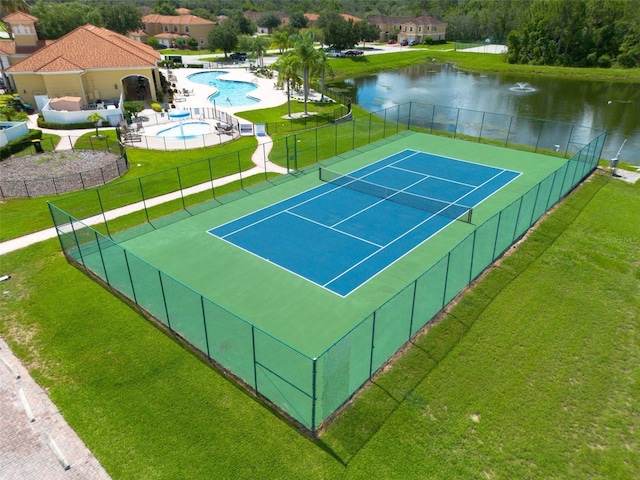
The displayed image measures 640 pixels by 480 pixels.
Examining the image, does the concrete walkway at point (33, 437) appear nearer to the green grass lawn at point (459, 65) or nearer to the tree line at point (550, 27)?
the green grass lawn at point (459, 65)

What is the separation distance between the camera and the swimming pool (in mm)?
50906

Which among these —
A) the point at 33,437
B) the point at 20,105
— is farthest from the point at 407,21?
the point at 33,437

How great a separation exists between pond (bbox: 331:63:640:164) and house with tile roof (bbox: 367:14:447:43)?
137 feet

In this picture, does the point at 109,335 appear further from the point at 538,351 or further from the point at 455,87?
the point at 455,87

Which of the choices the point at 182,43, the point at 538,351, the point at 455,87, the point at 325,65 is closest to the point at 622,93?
the point at 455,87

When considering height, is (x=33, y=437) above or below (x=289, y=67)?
below

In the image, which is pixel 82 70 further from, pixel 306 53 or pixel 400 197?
pixel 400 197

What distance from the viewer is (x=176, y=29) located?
100438 millimetres

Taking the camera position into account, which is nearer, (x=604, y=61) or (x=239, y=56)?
(x=604, y=61)

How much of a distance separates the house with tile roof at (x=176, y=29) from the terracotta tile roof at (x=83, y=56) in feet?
169

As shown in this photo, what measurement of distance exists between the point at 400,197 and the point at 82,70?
34.0 m

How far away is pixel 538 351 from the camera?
13906mm

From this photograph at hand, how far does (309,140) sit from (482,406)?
25.7 meters

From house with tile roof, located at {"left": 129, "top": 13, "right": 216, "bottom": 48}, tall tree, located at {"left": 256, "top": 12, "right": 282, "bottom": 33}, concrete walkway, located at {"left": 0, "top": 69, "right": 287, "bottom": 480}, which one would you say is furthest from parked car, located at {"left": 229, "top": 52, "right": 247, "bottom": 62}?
concrete walkway, located at {"left": 0, "top": 69, "right": 287, "bottom": 480}
